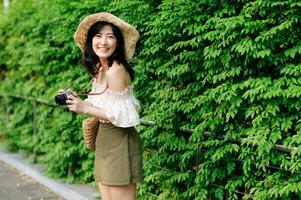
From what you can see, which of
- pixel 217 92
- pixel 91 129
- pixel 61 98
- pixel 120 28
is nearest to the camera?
pixel 61 98

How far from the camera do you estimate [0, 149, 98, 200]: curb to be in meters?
6.44

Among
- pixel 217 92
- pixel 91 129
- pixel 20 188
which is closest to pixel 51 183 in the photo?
pixel 20 188

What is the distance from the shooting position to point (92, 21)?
3.94 meters

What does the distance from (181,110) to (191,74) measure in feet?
1.09

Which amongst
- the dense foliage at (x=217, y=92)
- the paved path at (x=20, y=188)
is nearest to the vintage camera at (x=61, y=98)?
the dense foliage at (x=217, y=92)

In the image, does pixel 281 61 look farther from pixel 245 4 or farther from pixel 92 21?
pixel 92 21

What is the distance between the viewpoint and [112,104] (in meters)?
3.75

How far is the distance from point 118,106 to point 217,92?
34.2 inches

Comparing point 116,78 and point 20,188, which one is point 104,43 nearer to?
point 116,78

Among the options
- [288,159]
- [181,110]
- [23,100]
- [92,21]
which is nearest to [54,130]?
[23,100]

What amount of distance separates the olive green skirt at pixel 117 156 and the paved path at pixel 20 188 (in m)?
2.96

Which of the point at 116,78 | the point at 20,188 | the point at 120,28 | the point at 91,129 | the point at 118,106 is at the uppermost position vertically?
the point at 120,28

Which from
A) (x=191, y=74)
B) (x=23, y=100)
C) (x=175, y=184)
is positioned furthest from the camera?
(x=23, y=100)

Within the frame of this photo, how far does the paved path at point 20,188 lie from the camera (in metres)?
6.69
